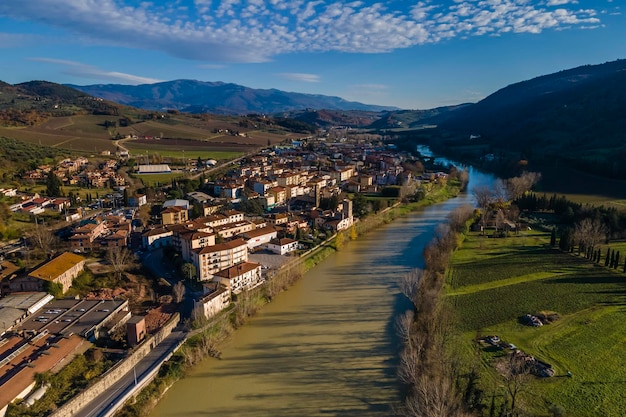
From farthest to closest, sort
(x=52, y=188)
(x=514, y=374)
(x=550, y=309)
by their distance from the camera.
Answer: (x=52, y=188) → (x=550, y=309) → (x=514, y=374)

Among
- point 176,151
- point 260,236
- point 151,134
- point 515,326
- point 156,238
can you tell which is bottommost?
point 515,326

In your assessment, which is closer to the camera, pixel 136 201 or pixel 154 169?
pixel 136 201

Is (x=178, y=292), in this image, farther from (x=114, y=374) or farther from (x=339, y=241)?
(x=339, y=241)

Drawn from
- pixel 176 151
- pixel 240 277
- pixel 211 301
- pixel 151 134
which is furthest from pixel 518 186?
pixel 151 134

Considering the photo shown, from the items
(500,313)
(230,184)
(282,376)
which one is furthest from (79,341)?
(230,184)

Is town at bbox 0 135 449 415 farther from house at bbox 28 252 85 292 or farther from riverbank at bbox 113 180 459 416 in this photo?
riverbank at bbox 113 180 459 416
